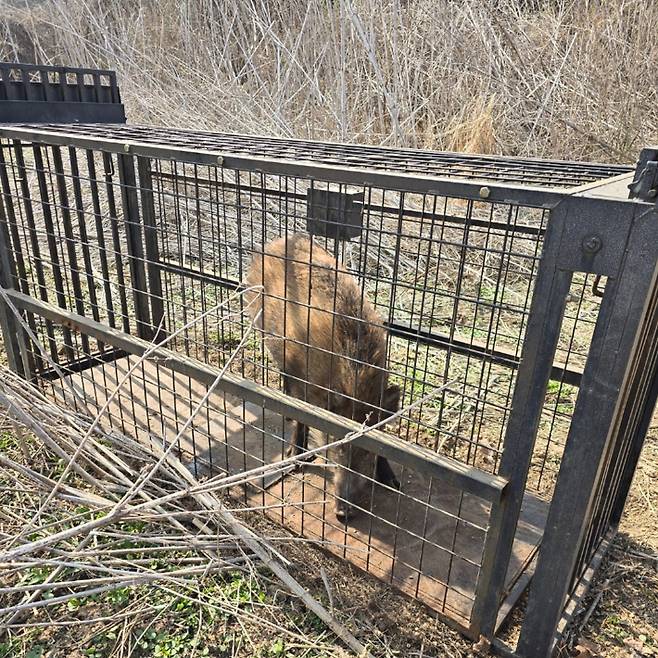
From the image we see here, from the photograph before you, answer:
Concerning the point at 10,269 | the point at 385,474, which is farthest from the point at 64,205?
the point at 385,474

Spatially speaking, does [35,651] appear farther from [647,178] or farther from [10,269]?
[647,178]

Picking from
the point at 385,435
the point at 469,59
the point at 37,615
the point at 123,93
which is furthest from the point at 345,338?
the point at 123,93

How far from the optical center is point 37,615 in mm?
2389

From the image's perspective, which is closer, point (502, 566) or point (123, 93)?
point (502, 566)

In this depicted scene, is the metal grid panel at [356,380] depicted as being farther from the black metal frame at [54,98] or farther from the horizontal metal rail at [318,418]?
the black metal frame at [54,98]

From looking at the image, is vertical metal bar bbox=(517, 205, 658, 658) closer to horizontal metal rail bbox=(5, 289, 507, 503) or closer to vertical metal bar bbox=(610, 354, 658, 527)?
horizontal metal rail bbox=(5, 289, 507, 503)

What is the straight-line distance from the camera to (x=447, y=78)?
267 inches

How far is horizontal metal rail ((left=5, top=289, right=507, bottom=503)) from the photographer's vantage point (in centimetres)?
201

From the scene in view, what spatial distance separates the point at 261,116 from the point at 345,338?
5310mm

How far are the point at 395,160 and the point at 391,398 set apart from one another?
118 centimetres

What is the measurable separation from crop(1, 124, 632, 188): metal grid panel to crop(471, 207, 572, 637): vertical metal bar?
366 mm

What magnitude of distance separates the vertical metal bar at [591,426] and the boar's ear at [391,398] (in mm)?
1154

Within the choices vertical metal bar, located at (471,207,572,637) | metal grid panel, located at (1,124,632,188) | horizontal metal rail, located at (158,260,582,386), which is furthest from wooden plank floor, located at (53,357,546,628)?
metal grid panel, located at (1,124,632,188)

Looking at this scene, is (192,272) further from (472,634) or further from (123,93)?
(123,93)
